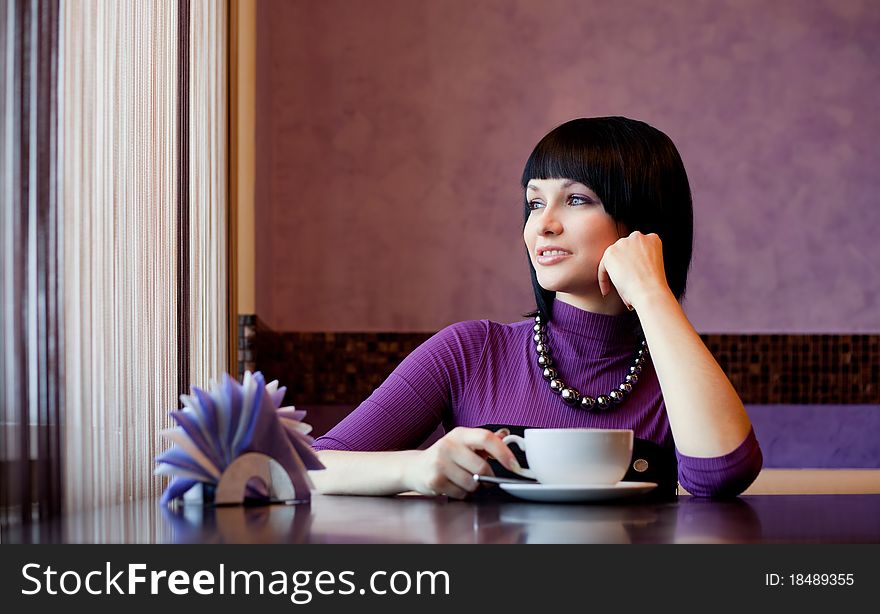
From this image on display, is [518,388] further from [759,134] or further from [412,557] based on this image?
[759,134]

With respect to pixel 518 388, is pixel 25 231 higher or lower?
higher

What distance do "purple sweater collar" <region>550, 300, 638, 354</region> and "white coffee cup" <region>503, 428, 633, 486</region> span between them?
616 mm

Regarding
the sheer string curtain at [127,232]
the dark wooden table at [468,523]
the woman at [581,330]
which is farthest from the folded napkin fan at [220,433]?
the woman at [581,330]

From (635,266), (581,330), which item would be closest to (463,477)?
(635,266)

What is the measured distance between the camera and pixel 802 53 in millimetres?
4090

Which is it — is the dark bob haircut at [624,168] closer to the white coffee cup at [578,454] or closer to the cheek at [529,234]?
the cheek at [529,234]

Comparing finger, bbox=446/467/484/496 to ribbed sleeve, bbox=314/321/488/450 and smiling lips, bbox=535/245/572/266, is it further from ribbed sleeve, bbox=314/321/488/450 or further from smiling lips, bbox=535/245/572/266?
smiling lips, bbox=535/245/572/266

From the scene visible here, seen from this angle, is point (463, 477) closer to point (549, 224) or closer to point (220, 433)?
point (220, 433)

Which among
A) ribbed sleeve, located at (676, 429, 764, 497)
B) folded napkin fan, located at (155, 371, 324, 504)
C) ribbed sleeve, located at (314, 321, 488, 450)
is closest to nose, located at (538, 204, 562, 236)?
ribbed sleeve, located at (314, 321, 488, 450)

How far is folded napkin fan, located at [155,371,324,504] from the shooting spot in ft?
3.49

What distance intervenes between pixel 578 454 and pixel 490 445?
0.10 meters

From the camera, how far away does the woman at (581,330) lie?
66.7 inches

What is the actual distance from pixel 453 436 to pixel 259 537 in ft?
1.52

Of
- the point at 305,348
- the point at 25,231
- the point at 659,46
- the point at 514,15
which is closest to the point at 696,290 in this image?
the point at 659,46
